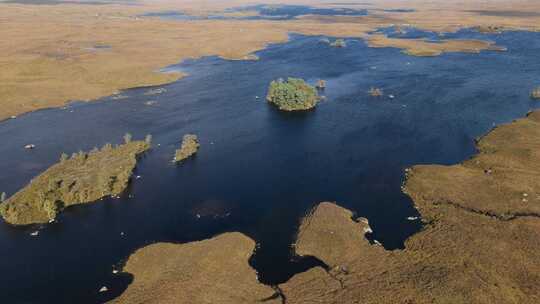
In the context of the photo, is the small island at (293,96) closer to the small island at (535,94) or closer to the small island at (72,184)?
the small island at (72,184)

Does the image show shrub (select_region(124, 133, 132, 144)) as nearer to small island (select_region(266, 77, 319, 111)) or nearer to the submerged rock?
the submerged rock

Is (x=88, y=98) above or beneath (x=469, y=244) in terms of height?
above

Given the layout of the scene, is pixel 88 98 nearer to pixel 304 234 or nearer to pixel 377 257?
pixel 304 234

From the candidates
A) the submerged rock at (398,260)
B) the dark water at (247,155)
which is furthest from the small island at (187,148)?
the submerged rock at (398,260)

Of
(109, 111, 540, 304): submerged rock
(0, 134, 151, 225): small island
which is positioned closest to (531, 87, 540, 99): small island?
(109, 111, 540, 304): submerged rock

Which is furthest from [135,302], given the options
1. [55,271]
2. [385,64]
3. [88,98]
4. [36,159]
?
[385,64]

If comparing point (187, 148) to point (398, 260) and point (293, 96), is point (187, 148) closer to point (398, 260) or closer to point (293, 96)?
point (293, 96)

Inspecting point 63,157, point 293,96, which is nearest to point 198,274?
point 63,157
